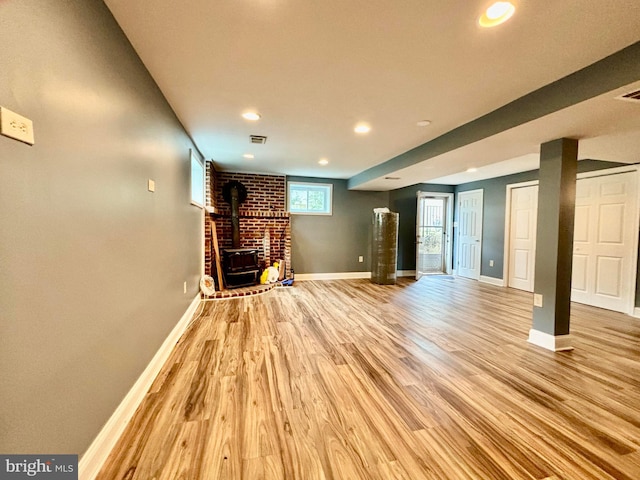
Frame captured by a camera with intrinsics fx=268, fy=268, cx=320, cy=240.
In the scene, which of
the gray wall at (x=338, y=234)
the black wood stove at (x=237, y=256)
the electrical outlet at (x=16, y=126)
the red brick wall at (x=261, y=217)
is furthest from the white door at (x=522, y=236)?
the electrical outlet at (x=16, y=126)

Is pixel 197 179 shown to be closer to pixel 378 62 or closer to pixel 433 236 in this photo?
pixel 378 62

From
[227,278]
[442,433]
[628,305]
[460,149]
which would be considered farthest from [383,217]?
[442,433]

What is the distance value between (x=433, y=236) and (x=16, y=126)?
24.4 feet

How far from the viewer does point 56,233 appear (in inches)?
40.3

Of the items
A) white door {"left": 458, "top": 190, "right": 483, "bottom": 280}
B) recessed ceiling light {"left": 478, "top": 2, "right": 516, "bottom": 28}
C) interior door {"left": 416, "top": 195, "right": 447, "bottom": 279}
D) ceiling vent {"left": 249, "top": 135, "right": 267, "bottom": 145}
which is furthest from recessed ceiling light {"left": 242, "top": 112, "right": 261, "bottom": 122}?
white door {"left": 458, "top": 190, "right": 483, "bottom": 280}

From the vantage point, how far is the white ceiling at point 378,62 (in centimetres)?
138

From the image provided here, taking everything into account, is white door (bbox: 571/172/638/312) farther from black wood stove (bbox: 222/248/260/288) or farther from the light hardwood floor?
black wood stove (bbox: 222/248/260/288)

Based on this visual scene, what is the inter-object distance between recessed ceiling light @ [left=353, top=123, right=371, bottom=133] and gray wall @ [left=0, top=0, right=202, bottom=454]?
195 centimetres

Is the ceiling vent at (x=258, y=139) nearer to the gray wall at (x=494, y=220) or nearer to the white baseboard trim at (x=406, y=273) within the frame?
the white baseboard trim at (x=406, y=273)

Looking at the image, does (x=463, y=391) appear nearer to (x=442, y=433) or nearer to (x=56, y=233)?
(x=442, y=433)

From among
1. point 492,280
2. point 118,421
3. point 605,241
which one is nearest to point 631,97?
point 605,241

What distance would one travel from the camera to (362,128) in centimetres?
299

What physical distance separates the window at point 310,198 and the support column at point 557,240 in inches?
159

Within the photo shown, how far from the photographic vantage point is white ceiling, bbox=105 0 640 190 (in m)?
1.38
